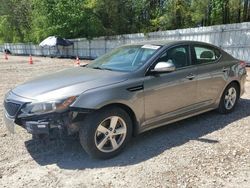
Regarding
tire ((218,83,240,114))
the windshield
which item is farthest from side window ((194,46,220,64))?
the windshield

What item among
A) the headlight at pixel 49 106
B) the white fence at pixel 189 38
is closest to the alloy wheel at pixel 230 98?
the headlight at pixel 49 106

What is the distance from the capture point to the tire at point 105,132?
12.6 feet

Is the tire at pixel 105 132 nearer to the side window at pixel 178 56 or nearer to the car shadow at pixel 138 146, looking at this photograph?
the car shadow at pixel 138 146

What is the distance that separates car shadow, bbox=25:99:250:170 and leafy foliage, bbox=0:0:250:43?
15742 mm

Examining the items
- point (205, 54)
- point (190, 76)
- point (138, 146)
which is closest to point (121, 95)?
point (138, 146)

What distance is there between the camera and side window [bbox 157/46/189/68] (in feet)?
15.8

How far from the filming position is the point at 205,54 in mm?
5574

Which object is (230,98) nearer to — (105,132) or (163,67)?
(163,67)

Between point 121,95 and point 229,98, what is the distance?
2.86 metres

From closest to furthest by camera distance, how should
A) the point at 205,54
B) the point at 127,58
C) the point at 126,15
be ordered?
the point at 127,58, the point at 205,54, the point at 126,15

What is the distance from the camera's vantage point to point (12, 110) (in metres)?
4.04

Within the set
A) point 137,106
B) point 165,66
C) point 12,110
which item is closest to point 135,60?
point 165,66

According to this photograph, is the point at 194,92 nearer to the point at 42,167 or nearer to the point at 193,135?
the point at 193,135

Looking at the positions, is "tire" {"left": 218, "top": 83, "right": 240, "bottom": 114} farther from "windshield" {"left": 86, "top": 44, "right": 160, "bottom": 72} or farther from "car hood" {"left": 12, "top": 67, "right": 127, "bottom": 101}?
"car hood" {"left": 12, "top": 67, "right": 127, "bottom": 101}
